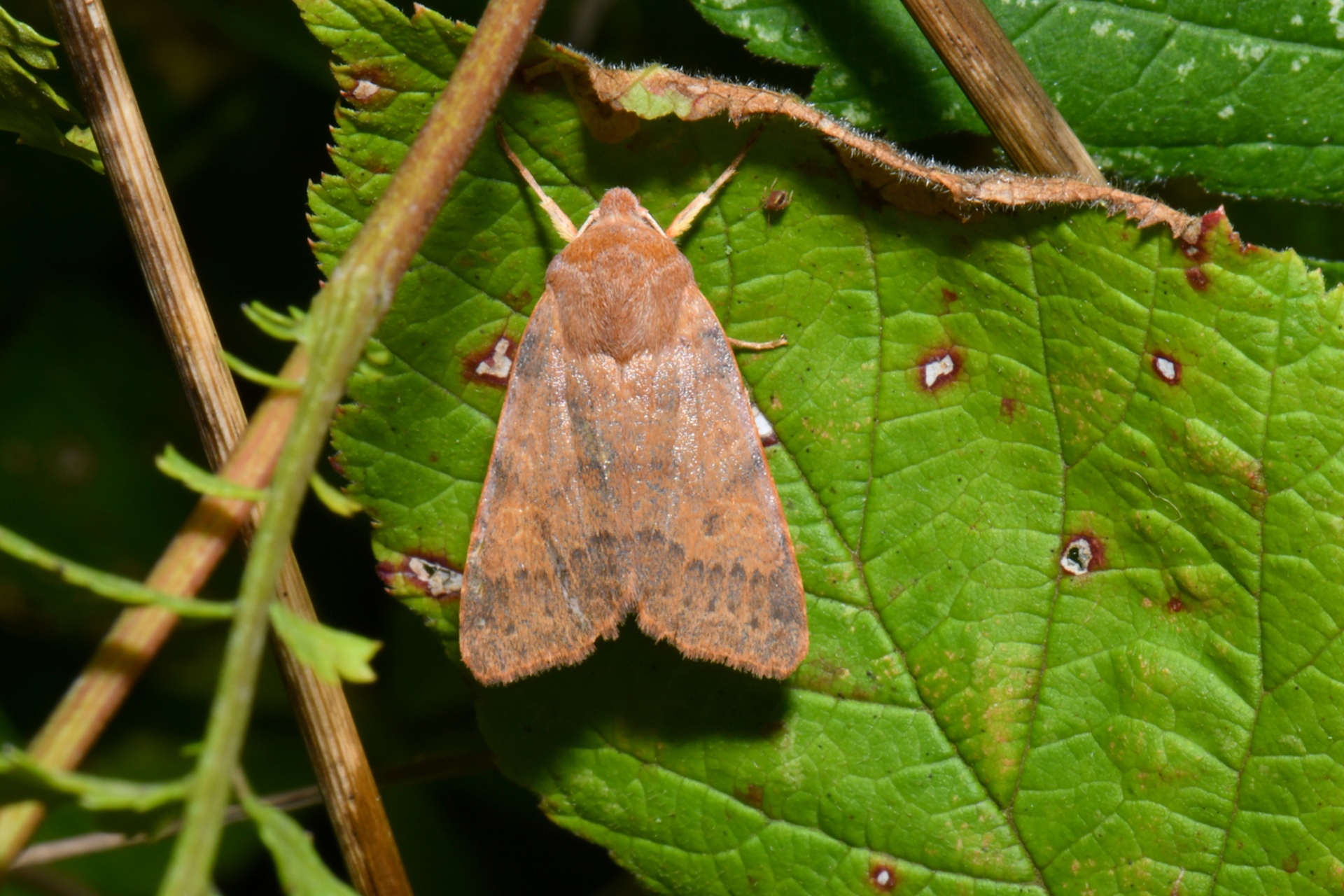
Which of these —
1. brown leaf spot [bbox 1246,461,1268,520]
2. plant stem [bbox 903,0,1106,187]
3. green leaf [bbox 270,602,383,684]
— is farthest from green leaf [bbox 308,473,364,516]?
brown leaf spot [bbox 1246,461,1268,520]

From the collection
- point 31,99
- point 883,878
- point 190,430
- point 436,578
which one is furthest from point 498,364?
point 190,430

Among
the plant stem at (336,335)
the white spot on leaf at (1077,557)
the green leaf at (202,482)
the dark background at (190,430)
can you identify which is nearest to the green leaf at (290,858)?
the plant stem at (336,335)

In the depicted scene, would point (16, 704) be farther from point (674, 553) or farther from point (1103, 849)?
point (1103, 849)

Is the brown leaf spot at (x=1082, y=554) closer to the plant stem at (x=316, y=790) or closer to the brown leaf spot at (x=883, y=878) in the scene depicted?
the brown leaf spot at (x=883, y=878)

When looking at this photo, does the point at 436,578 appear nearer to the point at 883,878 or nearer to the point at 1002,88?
the point at 883,878

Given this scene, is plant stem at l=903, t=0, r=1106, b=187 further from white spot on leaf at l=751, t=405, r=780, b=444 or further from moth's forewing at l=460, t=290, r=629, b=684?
moth's forewing at l=460, t=290, r=629, b=684

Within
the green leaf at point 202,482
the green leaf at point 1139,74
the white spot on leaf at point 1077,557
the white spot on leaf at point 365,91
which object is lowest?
the green leaf at point 202,482
